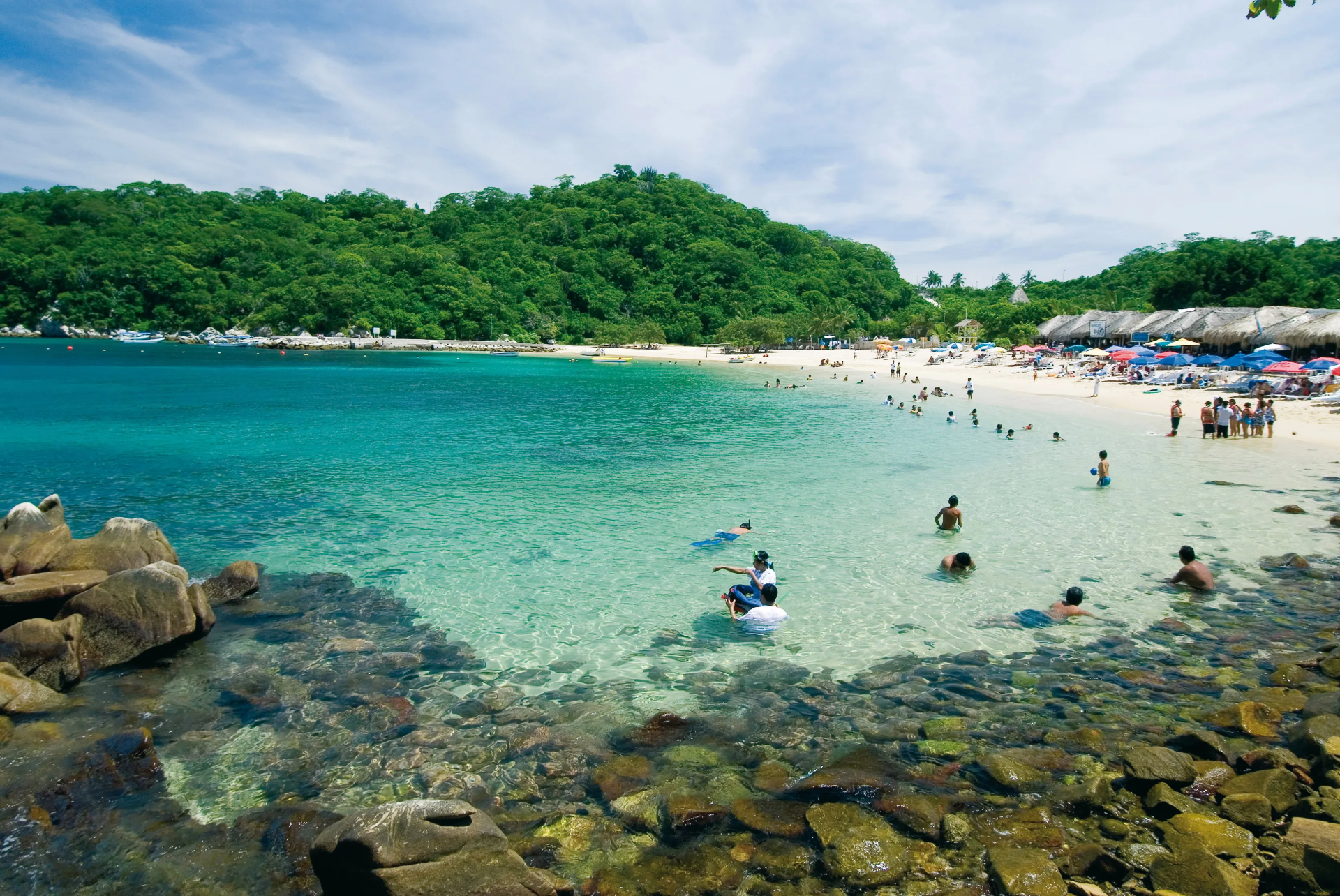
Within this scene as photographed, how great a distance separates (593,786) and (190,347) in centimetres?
12376

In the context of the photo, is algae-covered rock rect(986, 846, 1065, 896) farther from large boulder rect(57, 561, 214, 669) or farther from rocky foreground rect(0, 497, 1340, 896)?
large boulder rect(57, 561, 214, 669)

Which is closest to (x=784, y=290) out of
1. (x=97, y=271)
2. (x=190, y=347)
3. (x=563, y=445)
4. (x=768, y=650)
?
(x=190, y=347)

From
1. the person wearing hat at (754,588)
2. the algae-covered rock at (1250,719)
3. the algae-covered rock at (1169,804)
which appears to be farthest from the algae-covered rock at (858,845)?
the person wearing hat at (754,588)

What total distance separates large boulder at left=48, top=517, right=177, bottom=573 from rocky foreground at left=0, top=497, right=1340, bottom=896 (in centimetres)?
8

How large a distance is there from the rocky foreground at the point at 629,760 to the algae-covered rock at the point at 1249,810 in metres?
0.02

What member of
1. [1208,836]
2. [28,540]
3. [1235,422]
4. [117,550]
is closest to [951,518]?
[1208,836]

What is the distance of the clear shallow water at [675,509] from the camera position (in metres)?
11.3

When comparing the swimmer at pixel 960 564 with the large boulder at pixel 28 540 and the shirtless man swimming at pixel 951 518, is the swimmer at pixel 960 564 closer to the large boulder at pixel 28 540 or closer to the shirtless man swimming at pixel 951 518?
the shirtless man swimming at pixel 951 518

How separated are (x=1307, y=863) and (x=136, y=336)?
145225mm

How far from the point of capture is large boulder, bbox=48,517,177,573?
10.9m

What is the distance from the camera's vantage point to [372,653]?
9.84m

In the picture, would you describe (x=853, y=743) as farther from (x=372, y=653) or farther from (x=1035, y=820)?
(x=372, y=653)

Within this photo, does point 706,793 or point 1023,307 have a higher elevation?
point 1023,307

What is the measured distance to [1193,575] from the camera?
11836mm
